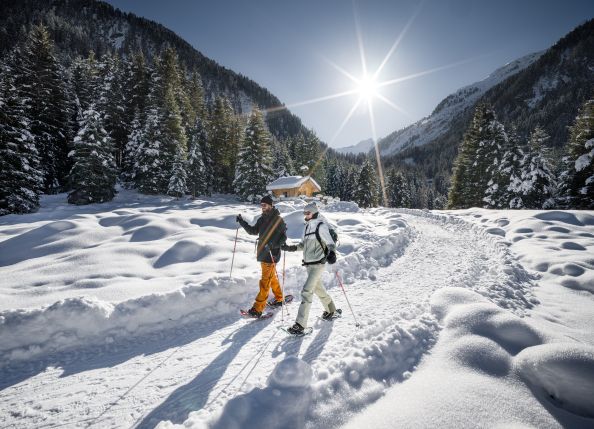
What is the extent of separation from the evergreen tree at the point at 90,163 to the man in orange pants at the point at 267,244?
2793 centimetres

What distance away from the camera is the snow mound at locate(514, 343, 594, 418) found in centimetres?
303

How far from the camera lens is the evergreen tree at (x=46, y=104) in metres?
29.3

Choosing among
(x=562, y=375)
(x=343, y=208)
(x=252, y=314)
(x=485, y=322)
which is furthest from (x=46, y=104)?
(x=562, y=375)

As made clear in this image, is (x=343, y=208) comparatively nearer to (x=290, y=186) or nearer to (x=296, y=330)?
(x=290, y=186)

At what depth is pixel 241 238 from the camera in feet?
41.2

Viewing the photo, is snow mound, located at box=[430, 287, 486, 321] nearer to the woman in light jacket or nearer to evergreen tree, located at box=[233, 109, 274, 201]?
the woman in light jacket

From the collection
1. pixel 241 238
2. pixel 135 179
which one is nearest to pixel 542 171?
pixel 241 238

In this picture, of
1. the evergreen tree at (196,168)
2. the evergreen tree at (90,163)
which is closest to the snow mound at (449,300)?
the evergreen tree at (90,163)

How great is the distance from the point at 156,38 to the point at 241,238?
19284 cm

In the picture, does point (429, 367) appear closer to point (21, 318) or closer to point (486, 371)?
point (486, 371)

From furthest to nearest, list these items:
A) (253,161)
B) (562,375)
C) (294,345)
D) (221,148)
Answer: (221,148) < (253,161) < (294,345) < (562,375)

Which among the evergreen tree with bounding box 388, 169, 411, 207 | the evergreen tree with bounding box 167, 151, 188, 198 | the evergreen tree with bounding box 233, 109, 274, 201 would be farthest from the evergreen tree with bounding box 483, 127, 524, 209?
the evergreen tree with bounding box 167, 151, 188, 198

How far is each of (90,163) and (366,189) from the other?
39766mm

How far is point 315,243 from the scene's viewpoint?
5.43m
